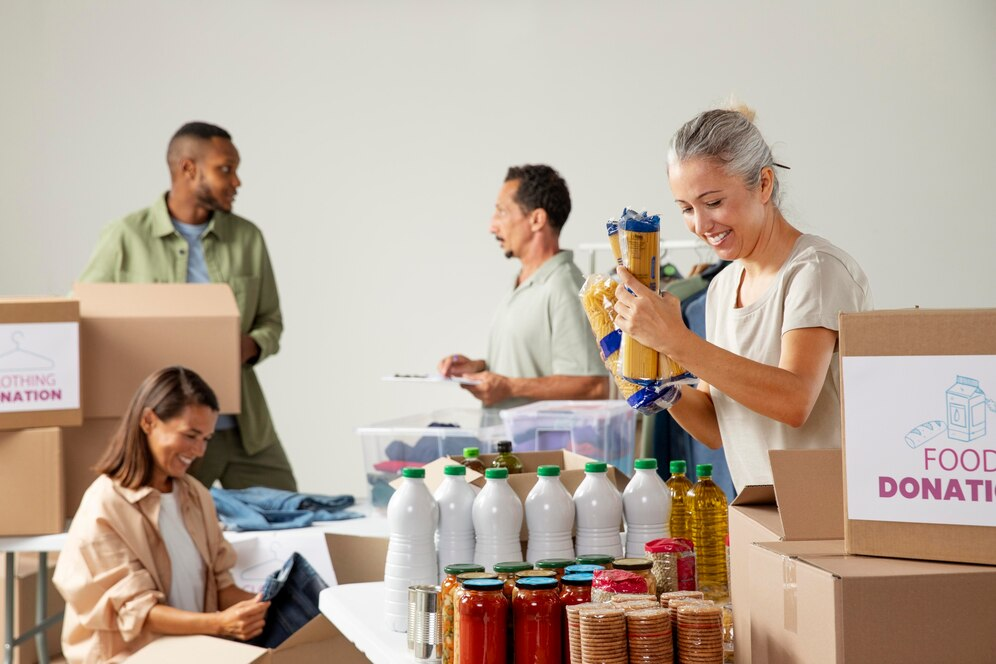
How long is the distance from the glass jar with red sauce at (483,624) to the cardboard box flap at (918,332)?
1.76 feet

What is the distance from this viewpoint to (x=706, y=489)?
69.6 inches

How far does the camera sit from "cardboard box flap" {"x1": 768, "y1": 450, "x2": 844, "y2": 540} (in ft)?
4.15

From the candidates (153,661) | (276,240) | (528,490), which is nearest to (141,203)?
(276,240)

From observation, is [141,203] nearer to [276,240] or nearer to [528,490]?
[276,240]

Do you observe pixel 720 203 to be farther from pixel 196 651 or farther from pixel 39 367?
pixel 39 367

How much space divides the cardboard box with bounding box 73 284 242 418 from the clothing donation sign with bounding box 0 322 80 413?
0.36 ft

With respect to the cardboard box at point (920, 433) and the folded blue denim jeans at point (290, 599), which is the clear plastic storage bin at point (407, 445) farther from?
the cardboard box at point (920, 433)

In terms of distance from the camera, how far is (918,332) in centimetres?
115

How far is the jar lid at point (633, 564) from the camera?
142 cm

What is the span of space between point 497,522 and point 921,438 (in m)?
0.73

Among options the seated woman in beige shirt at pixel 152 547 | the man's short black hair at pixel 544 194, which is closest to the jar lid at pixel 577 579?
the seated woman in beige shirt at pixel 152 547

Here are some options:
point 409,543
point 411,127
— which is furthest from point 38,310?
point 411,127

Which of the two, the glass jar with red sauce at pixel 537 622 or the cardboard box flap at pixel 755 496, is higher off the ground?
the cardboard box flap at pixel 755 496

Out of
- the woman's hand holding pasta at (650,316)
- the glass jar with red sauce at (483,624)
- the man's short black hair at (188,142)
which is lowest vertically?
the glass jar with red sauce at (483,624)
